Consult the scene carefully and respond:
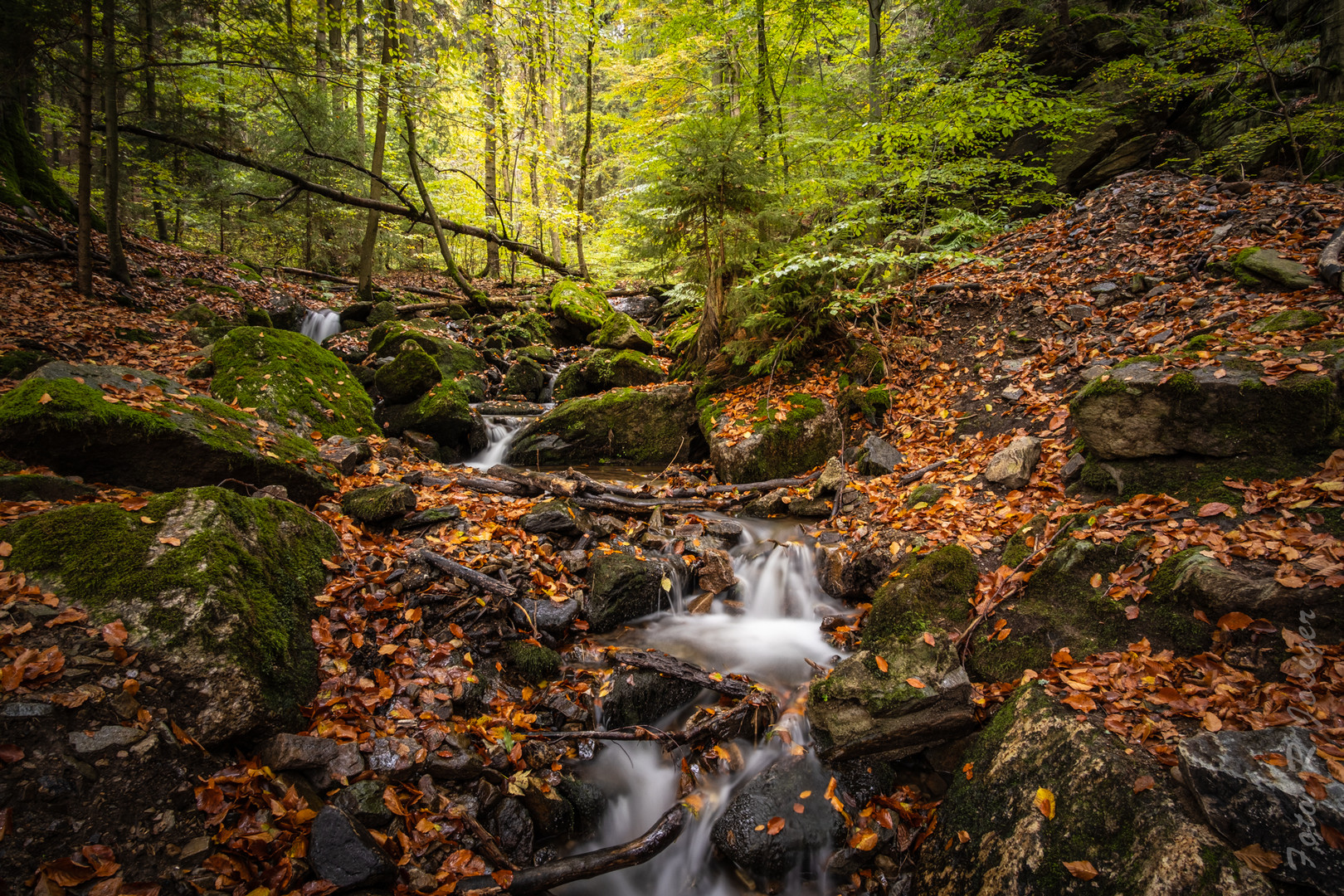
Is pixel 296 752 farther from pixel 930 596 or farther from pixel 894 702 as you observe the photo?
pixel 930 596

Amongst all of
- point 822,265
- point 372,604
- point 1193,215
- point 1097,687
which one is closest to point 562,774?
point 372,604

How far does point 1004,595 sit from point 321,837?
180 inches

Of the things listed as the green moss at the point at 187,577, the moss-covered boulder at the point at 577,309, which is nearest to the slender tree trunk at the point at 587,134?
the moss-covered boulder at the point at 577,309

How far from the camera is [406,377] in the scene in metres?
9.39

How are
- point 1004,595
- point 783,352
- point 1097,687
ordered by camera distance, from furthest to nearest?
1. point 783,352
2. point 1004,595
3. point 1097,687

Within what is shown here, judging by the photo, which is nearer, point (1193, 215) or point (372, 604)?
point (372, 604)

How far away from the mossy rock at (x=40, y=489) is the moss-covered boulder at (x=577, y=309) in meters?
11.5

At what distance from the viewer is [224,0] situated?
9.55 meters

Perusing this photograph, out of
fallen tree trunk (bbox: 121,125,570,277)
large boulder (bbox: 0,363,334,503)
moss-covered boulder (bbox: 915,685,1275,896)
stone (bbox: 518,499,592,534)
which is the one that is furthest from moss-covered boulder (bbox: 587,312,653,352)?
moss-covered boulder (bbox: 915,685,1275,896)

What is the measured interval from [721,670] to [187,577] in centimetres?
392

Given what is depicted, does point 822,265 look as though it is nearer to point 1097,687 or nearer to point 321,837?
point 1097,687

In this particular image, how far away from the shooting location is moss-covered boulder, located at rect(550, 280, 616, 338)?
14.6m

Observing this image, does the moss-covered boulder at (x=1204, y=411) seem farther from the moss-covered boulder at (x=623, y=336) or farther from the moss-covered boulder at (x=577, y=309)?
the moss-covered boulder at (x=577, y=309)

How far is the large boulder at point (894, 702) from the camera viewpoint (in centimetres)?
342
